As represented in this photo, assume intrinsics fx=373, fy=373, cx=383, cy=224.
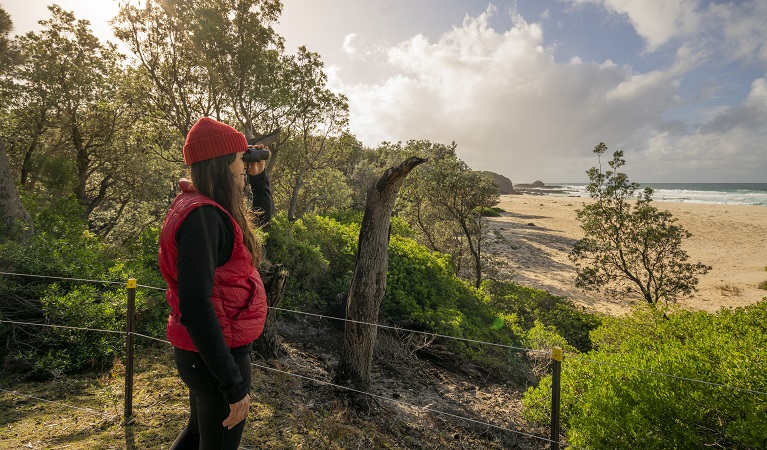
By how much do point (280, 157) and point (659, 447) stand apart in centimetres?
1451

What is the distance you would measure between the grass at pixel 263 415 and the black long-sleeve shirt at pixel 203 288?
257cm

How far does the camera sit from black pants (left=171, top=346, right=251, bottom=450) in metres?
1.54

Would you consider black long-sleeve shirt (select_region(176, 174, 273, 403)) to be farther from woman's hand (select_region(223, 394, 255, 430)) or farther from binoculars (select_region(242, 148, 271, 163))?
binoculars (select_region(242, 148, 271, 163))

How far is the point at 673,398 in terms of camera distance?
330cm

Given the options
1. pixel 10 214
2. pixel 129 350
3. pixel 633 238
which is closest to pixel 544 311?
pixel 633 238

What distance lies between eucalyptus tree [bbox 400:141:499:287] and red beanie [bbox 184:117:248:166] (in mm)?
12881

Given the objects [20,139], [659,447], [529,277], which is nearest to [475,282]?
[529,277]

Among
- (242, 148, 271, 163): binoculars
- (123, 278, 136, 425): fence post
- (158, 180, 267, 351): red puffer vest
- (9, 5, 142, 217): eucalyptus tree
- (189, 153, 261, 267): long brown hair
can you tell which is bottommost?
(123, 278, 136, 425): fence post

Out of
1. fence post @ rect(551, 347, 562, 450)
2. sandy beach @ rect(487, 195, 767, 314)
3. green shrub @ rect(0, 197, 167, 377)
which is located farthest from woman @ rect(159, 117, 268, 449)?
sandy beach @ rect(487, 195, 767, 314)

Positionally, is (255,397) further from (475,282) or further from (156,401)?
(475,282)

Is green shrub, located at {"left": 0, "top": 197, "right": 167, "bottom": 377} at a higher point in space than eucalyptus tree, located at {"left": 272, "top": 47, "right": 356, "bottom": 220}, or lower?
lower

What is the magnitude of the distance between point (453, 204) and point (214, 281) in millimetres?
13629

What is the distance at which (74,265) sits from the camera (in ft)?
18.8

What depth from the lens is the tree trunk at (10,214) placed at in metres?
6.79
